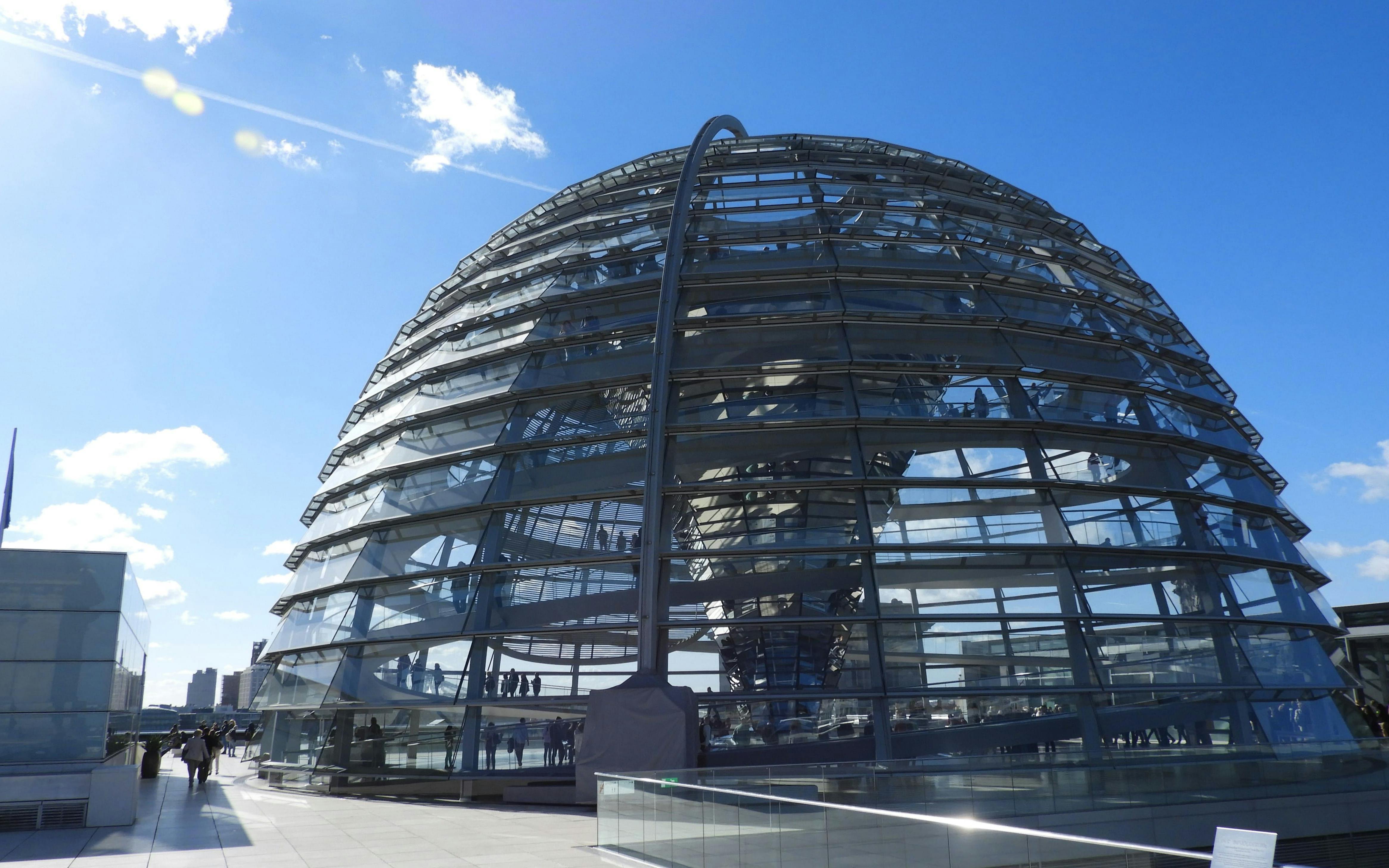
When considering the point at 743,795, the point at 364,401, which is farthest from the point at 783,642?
the point at 364,401

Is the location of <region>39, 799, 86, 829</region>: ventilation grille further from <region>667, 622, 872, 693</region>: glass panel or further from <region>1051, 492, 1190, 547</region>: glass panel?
<region>1051, 492, 1190, 547</region>: glass panel

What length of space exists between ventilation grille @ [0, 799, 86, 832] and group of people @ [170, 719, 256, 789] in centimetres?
779

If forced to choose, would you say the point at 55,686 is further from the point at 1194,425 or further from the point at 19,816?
the point at 1194,425

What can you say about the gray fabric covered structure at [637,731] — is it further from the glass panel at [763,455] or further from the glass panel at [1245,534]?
the glass panel at [1245,534]

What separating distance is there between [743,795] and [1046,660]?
906 cm

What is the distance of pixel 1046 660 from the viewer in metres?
17.0

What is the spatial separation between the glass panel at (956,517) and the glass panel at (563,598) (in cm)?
477

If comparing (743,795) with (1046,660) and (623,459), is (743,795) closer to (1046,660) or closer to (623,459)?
(1046,660)

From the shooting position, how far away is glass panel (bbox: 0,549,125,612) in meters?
16.4

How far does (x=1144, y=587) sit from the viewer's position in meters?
18.1

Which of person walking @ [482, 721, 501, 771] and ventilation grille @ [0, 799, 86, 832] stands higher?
person walking @ [482, 721, 501, 771]

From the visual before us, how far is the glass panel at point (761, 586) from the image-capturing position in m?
17.8

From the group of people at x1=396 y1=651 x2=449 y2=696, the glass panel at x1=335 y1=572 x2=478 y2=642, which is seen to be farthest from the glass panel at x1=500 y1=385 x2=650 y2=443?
the group of people at x1=396 y1=651 x2=449 y2=696

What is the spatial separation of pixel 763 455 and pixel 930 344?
4441mm
